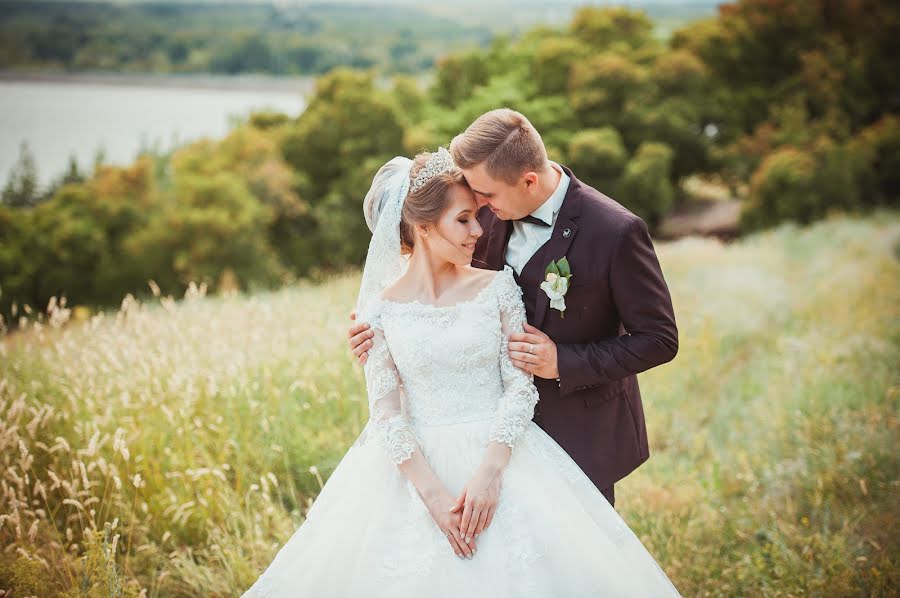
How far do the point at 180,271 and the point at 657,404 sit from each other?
19.1 metres

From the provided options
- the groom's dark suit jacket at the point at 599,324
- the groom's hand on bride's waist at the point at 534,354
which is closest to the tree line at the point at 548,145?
the groom's dark suit jacket at the point at 599,324

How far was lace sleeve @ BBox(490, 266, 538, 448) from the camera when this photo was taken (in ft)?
10.1

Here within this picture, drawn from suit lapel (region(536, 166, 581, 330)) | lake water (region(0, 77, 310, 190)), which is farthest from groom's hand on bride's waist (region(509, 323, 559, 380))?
lake water (region(0, 77, 310, 190))

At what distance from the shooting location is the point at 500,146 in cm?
313

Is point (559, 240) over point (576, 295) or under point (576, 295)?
over

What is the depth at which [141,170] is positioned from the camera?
25312 millimetres

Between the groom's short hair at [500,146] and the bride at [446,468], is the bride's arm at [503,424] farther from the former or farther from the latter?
the groom's short hair at [500,146]

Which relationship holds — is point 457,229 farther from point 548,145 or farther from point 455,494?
point 548,145

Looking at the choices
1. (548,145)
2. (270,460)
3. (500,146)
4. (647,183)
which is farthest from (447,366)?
(548,145)

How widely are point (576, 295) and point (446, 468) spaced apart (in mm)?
925

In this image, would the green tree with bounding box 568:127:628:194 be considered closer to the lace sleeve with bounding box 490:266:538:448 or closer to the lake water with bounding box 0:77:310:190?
the lake water with bounding box 0:77:310:190

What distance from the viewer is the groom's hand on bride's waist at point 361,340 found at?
320 centimetres

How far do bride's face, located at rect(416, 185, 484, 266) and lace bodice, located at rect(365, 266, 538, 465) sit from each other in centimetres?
20

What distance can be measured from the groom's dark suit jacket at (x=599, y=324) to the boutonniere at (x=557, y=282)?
0.09m
